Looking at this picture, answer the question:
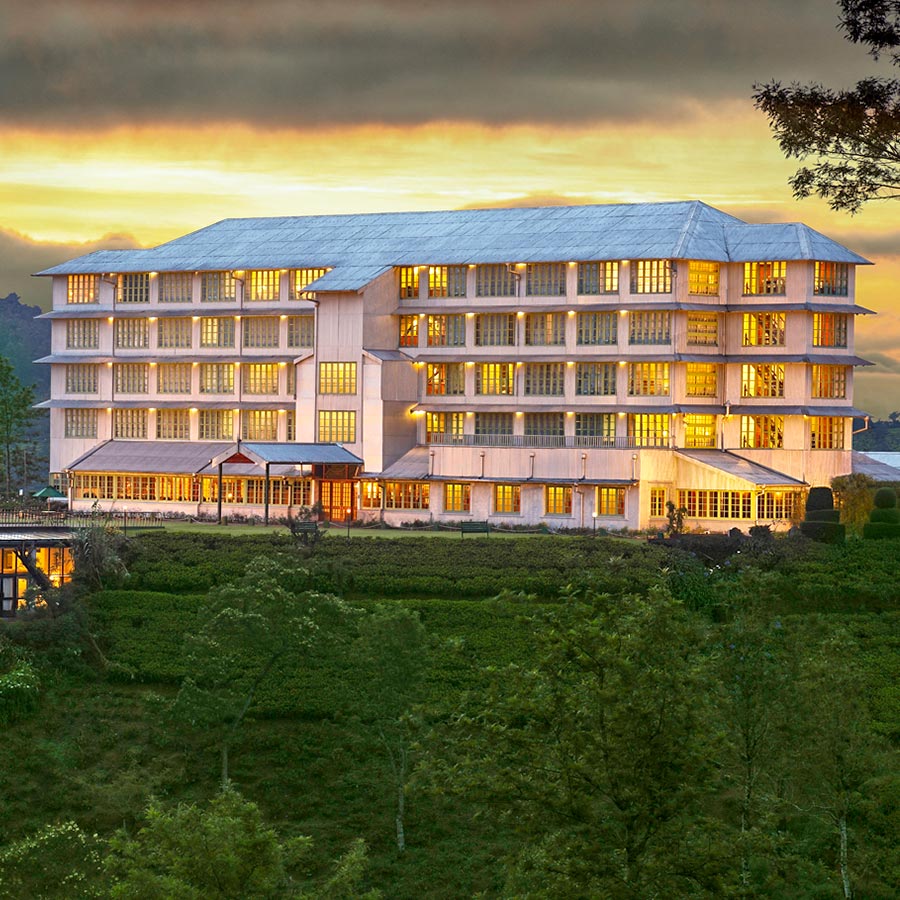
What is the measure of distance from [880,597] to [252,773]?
22415 mm

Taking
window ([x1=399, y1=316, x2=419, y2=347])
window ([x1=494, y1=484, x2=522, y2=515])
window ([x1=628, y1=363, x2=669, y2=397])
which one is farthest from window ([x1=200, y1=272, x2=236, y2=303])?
window ([x1=628, y1=363, x2=669, y2=397])

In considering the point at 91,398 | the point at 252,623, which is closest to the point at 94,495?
the point at 91,398

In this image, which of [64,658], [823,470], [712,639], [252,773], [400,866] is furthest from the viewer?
[823,470]

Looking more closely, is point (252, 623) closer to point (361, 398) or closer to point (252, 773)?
point (252, 773)

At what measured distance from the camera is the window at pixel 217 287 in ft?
315

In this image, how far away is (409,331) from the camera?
91188 mm

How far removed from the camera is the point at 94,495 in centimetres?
9481

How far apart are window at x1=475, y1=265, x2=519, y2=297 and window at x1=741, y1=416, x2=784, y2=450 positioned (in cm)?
1413

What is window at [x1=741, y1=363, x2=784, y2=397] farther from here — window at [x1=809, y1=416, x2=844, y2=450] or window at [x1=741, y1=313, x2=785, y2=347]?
window at [x1=809, y1=416, x2=844, y2=450]

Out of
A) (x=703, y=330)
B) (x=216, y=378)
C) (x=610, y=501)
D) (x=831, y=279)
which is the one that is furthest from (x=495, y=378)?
(x=831, y=279)

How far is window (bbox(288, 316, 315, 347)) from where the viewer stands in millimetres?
93250

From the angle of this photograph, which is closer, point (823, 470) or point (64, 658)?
point (64, 658)

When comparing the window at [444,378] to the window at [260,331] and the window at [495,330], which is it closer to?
the window at [495,330]

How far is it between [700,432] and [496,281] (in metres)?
13.8
